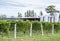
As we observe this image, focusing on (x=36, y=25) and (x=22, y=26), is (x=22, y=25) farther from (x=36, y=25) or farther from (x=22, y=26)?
(x=36, y=25)

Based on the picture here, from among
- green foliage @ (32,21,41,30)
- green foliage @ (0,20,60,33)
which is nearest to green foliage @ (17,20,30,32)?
green foliage @ (0,20,60,33)

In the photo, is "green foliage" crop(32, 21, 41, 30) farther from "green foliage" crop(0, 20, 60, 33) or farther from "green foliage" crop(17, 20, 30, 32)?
"green foliage" crop(17, 20, 30, 32)

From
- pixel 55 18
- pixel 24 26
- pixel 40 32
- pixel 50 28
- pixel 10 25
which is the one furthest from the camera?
pixel 55 18

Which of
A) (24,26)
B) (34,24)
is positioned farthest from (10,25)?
(34,24)

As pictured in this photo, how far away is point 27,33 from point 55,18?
89.4 ft

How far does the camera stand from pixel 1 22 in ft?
51.7

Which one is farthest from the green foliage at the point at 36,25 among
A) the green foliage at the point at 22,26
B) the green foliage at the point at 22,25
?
the green foliage at the point at 22,25

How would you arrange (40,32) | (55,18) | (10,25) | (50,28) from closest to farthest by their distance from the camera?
(10,25) → (40,32) → (50,28) → (55,18)

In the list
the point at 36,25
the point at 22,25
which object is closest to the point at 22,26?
the point at 22,25

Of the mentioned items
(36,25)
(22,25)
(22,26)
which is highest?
(22,25)

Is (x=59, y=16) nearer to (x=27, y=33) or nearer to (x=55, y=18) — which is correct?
(x=55, y=18)

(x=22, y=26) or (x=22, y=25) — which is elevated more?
(x=22, y=25)

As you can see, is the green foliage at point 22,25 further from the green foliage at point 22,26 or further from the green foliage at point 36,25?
the green foliage at point 36,25

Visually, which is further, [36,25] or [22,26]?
[36,25]
